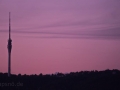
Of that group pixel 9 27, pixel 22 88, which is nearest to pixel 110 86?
pixel 22 88

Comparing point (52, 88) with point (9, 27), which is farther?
point (9, 27)

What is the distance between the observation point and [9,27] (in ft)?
426

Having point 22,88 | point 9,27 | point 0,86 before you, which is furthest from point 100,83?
point 9,27

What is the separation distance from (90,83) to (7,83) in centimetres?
2519

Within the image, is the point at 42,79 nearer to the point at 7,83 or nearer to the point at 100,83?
the point at 7,83

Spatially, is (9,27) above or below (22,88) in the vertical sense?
above

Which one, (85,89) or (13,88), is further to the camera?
(13,88)

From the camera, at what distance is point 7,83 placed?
83375 millimetres

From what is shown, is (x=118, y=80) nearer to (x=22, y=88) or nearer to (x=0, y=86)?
(x=22, y=88)

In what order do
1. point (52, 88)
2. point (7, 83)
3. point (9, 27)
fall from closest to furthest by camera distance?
point (52, 88) < point (7, 83) < point (9, 27)

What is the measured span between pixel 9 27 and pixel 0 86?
56140 mm

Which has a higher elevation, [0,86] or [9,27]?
[9,27]

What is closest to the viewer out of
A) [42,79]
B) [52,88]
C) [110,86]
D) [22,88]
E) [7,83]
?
[110,86]

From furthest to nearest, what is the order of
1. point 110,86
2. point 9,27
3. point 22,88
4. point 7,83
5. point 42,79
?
point 9,27
point 42,79
point 7,83
point 22,88
point 110,86
